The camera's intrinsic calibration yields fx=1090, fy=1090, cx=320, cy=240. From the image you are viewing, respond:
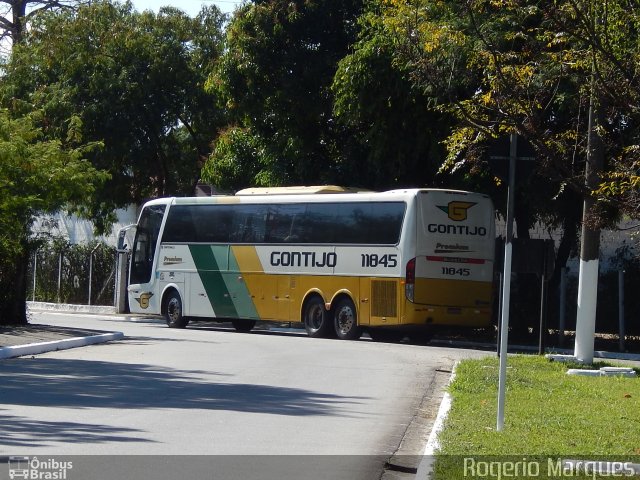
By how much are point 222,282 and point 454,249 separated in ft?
23.8

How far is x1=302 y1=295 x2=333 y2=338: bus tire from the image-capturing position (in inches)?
1087

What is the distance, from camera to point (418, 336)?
2792 centimetres

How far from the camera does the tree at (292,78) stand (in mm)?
29156

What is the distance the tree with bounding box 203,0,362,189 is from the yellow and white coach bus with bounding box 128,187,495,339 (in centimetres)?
213

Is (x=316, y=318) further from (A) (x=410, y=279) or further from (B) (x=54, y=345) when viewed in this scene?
(B) (x=54, y=345)

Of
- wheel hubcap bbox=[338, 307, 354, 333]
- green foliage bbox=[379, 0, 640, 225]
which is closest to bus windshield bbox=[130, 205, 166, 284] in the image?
wheel hubcap bbox=[338, 307, 354, 333]

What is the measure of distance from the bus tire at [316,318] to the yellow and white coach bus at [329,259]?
0.03 meters

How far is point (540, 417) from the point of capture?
39.5 ft

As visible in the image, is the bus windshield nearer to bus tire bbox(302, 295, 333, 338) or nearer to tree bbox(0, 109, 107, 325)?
bus tire bbox(302, 295, 333, 338)

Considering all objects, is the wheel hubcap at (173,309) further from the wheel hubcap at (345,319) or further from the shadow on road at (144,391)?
the shadow on road at (144,391)

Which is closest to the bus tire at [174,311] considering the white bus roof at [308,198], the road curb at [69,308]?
the white bus roof at [308,198]

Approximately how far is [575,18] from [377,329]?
16983mm

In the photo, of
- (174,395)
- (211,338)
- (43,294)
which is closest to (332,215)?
(211,338)

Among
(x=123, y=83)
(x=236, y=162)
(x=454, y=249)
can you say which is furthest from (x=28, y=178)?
(x=123, y=83)
